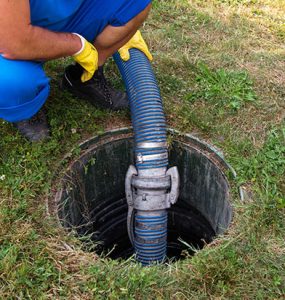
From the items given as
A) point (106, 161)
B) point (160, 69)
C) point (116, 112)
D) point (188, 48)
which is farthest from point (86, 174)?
point (188, 48)

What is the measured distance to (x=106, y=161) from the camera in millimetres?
2783

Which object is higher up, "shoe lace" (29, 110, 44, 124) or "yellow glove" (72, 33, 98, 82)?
"yellow glove" (72, 33, 98, 82)

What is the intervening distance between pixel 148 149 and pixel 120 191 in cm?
69

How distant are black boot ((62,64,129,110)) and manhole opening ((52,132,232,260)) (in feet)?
0.68

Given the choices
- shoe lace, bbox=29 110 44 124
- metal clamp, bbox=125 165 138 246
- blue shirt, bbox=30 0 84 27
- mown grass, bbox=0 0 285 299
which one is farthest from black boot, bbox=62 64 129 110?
blue shirt, bbox=30 0 84 27

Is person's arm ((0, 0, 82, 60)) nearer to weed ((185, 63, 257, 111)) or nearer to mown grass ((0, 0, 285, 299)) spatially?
mown grass ((0, 0, 285, 299))

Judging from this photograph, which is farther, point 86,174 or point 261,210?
point 86,174

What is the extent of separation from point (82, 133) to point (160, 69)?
83cm

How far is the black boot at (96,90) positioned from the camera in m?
2.72

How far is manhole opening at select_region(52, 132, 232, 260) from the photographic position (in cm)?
253

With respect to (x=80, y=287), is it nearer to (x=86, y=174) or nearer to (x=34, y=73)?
(x=86, y=174)

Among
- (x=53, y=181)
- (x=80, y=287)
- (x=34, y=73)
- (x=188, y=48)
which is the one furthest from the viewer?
(x=188, y=48)

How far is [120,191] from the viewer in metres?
3.02

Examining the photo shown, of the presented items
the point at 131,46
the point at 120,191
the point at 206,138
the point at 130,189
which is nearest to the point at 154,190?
the point at 130,189
